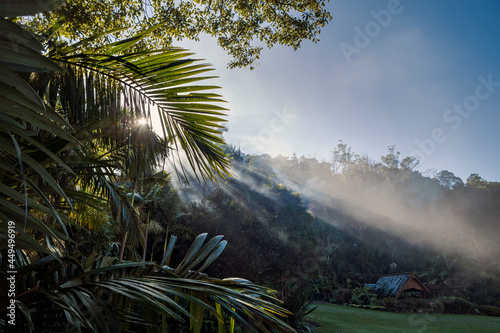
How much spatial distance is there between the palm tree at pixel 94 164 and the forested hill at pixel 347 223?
823 cm

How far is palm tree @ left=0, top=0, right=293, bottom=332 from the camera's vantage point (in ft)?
1.97

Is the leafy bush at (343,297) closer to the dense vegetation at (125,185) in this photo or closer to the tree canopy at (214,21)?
the dense vegetation at (125,185)

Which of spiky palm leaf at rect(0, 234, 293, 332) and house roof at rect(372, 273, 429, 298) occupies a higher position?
spiky palm leaf at rect(0, 234, 293, 332)

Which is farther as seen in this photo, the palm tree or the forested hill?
the forested hill

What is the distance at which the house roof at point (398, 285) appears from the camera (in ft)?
46.3

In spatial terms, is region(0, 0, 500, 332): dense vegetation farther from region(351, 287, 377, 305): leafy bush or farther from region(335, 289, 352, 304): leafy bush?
region(335, 289, 352, 304): leafy bush

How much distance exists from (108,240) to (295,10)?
634 cm

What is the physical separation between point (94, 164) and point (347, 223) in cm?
3286

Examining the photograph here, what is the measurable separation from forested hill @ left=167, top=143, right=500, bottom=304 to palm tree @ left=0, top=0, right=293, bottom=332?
8234 millimetres

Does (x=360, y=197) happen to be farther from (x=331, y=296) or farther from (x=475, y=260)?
(x=331, y=296)

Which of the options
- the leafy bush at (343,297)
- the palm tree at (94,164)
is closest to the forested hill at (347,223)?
the leafy bush at (343,297)

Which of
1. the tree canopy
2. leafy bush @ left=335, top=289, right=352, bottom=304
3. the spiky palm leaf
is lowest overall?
leafy bush @ left=335, top=289, right=352, bottom=304

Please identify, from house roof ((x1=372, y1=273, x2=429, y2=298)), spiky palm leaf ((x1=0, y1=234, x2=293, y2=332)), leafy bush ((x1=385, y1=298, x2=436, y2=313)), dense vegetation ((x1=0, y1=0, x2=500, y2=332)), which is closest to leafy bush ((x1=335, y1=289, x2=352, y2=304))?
dense vegetation ((x1=0, y1=0, x2=500, y2=332))

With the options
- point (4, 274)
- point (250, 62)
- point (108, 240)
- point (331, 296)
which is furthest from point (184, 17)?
point (331, 296)
